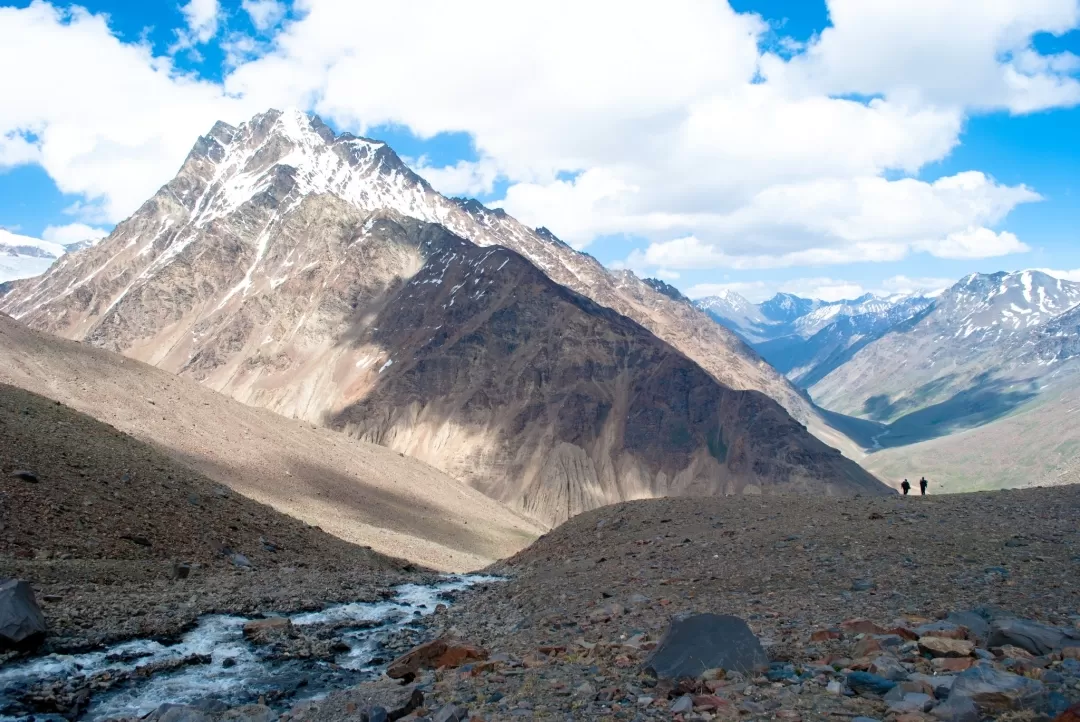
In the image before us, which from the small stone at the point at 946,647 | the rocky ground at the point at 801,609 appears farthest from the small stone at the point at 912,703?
the small stone at the point at 946,647

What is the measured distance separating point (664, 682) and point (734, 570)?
31.4 feet

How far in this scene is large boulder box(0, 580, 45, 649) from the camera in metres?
12.9

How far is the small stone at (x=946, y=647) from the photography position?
9.44 m

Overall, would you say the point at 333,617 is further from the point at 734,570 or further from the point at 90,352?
the point at 90,352

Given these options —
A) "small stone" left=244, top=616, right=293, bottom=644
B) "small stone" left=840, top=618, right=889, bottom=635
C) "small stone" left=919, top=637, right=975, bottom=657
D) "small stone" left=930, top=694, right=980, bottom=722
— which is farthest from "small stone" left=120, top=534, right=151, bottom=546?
"small stone" left=930, top=694, right=980, bottom=722

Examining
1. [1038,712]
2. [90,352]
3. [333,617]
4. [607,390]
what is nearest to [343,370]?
[607,390]

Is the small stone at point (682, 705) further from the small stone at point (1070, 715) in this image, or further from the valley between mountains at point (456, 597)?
the small stone at point (1070, 715)

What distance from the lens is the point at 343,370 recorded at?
189250 mm

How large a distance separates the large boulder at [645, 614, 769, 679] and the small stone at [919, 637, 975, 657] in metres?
2.01

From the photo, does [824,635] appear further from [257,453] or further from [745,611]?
[257,453]

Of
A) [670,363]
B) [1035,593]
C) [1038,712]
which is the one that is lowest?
[1038,712]

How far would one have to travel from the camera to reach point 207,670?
44.9ft

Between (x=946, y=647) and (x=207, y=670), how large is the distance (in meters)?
11.9

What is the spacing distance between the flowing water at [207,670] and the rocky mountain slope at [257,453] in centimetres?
1322
